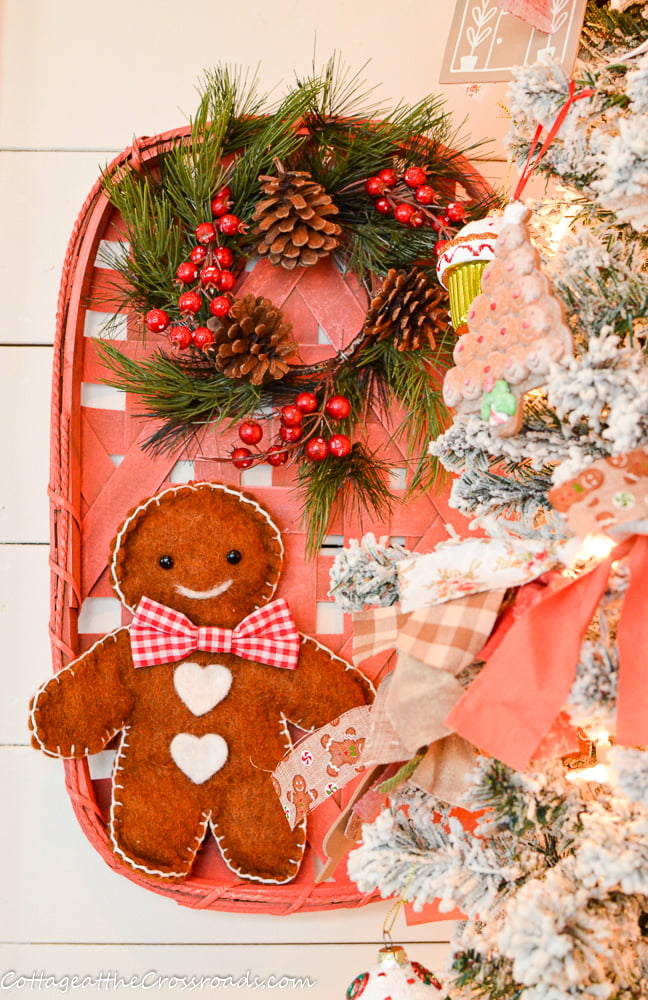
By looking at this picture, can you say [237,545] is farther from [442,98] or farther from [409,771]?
[442,98]

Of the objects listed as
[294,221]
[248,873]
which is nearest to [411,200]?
[294,221]

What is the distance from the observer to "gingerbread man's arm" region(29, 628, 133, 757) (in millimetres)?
935

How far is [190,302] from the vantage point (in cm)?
93

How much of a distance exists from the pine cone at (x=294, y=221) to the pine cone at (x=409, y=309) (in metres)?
0.10

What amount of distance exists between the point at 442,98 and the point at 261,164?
0.32 meters

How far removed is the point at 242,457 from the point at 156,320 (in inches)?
7.5

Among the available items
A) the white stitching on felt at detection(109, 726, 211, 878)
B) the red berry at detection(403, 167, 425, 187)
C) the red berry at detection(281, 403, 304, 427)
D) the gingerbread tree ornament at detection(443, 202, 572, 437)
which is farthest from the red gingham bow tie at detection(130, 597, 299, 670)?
the red berry at detection(403, 167, 425, 187)

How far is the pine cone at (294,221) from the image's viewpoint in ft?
3.11

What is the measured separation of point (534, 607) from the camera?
0.58m

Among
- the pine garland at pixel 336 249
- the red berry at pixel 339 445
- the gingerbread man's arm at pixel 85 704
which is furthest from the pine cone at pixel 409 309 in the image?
the gingerbread man's arm at pixel 85 704

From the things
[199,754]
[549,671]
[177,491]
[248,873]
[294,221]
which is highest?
[294,221]

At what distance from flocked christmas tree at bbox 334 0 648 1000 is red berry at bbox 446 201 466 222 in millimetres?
216

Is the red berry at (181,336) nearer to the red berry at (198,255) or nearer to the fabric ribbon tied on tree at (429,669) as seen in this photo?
the red berry at (198,255)

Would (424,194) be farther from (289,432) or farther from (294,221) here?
(289,432)
